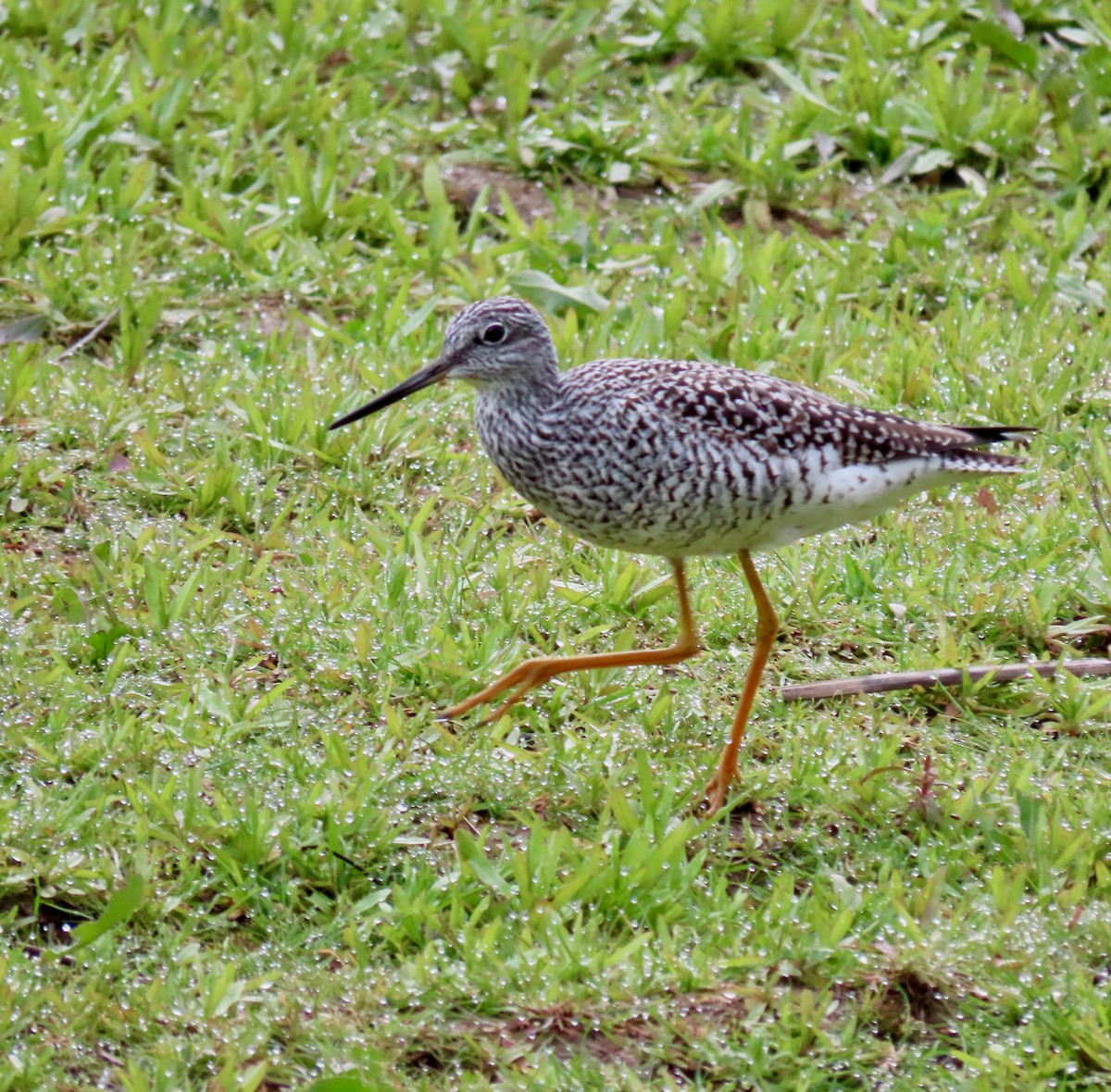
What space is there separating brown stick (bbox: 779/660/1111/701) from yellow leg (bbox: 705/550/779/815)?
0.56ft

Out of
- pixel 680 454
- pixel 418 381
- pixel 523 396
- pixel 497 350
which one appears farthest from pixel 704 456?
pixel 418 381

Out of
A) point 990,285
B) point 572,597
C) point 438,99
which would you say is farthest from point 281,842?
point 438,99

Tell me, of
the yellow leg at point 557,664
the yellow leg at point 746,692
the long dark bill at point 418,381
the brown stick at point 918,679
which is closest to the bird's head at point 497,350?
the long dark bill at point 418,381

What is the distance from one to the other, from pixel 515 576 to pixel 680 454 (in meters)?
1.13

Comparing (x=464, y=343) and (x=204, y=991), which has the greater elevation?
(x=464, y=343)

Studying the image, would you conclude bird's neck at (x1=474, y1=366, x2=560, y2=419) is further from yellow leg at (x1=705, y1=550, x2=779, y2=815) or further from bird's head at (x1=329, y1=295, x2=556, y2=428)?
yellow leg at (x1=705, y1=550, x2=779, y2=815)

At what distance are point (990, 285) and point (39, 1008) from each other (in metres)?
5.26

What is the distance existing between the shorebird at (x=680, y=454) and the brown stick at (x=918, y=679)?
28cm

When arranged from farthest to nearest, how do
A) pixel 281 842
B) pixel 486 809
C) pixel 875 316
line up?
1. pixel 875 316
2. pixel 486 809
3. pixel 281 842

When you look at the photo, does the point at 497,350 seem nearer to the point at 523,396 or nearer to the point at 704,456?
the point at 523,396

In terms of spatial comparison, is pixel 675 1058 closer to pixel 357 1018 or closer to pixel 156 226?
pixel 357 1018

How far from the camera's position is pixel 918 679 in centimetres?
519

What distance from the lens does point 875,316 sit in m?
7.10

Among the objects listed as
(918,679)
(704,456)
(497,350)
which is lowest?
(918,679)
